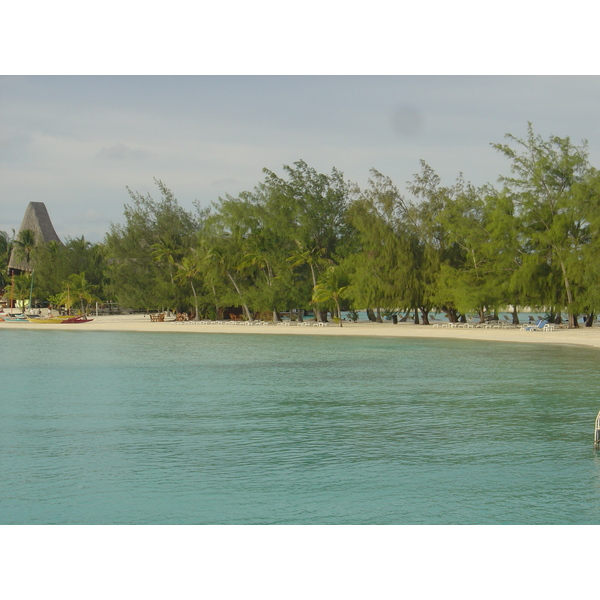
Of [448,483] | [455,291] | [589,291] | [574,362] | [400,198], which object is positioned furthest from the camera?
[400,198]

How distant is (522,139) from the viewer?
111ft

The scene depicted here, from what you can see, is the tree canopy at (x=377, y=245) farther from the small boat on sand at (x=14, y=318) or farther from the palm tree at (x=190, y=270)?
the small boat on sand at (x=14, y=318)

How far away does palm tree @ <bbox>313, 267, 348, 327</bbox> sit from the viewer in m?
39.1

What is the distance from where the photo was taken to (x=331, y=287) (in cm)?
3919

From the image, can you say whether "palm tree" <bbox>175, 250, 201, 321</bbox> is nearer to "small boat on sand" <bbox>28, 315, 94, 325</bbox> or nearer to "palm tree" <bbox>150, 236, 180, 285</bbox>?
"palm tree" <bbox>150, 236, 180, 285</bbox>

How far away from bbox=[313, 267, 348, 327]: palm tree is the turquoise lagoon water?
57.8 feet

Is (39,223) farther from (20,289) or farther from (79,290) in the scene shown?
(79,290)

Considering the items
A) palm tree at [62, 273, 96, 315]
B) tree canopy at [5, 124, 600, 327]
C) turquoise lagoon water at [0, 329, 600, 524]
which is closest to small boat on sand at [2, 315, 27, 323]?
palm tree at [62, 273, 96, 315]

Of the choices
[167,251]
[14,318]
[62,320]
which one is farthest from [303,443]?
[14,318]

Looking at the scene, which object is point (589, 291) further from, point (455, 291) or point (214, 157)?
point (214, 157)

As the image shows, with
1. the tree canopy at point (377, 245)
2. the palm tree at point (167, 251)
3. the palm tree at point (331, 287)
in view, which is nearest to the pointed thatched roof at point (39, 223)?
the tree canopy at point (377, 245)

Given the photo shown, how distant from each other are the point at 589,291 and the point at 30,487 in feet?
92.3

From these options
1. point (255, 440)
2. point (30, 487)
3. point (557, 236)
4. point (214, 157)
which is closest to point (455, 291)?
point (557, 236)

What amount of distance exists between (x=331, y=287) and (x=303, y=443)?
28556mm
